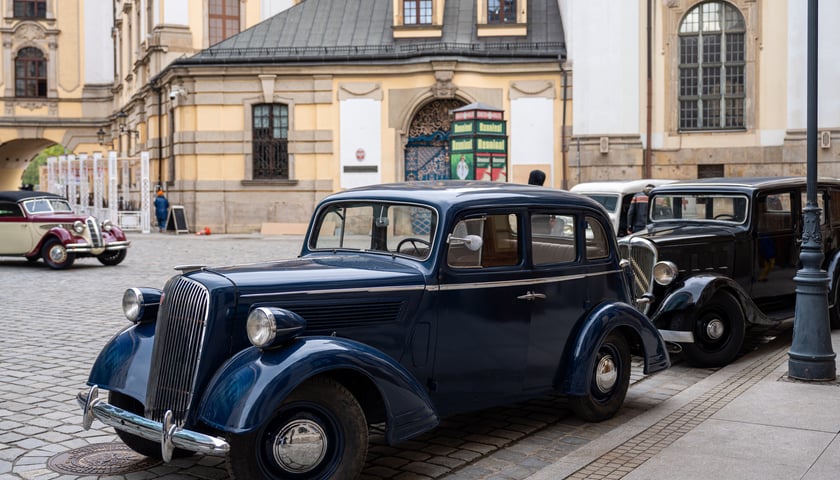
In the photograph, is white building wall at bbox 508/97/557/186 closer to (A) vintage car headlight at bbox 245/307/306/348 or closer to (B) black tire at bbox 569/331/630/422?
(B) black tire at bbox 569/331/630/422

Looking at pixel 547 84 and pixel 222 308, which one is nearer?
pixel 222 308

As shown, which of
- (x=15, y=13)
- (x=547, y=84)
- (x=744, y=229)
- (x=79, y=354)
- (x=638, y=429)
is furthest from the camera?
(x=15, y=13)

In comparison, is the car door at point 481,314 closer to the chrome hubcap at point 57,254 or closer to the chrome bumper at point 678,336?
the chrome bumper at point 678,336

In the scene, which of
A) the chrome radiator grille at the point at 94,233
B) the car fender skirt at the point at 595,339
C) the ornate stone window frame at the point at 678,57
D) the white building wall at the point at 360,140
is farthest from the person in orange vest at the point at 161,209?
the car fender skirt at the point at 595,339

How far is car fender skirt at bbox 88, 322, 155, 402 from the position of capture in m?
5.27

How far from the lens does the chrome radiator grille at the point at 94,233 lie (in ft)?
62.6

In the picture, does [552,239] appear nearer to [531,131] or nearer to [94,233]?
[94,233]

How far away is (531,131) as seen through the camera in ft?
97.2

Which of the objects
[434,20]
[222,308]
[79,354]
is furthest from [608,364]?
[434,20]

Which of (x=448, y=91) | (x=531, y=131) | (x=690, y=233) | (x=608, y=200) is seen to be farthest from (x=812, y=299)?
(x=448, y=91)

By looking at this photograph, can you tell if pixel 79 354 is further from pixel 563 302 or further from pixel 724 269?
pixel 724 269

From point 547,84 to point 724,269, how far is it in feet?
67.4

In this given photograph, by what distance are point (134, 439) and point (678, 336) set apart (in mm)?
5107

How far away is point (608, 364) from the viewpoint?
6.69m
